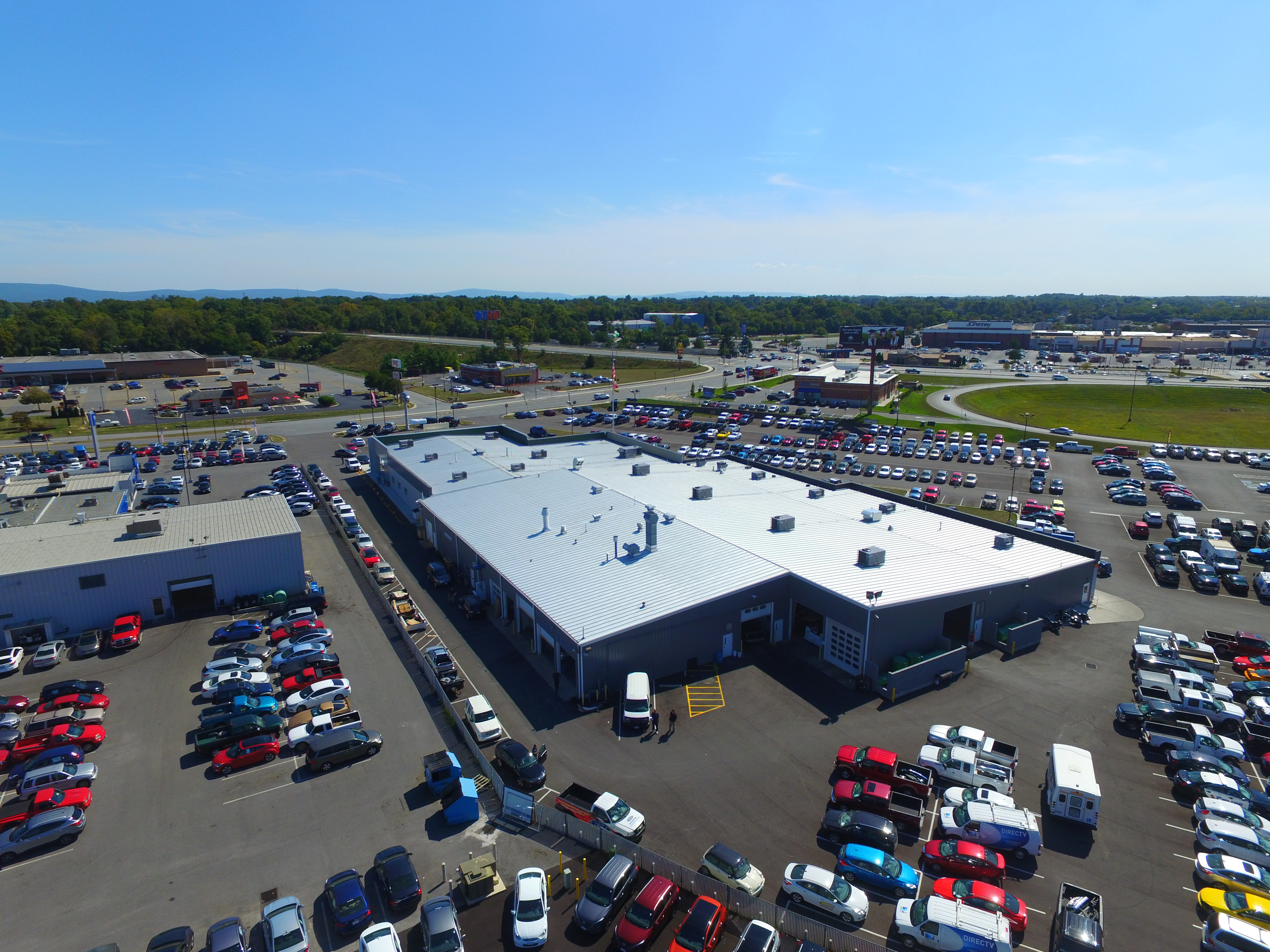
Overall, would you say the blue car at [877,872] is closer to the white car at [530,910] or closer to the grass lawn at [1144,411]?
the white car at [530,910]

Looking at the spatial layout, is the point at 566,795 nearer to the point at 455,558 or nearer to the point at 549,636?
the point at 549,636

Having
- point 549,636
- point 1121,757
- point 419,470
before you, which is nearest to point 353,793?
point 549,636

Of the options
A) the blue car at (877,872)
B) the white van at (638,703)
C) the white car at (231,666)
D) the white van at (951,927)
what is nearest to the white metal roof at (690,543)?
the white van at (638,703)

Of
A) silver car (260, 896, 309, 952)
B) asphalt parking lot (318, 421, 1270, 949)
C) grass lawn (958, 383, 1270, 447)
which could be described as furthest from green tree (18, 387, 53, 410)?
grass lawn (958, 383, 1270, 447)

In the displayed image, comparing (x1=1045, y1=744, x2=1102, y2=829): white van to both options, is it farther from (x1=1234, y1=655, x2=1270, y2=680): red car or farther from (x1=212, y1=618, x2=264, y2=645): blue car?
(x1=212, y1=618, x2=264, y2=645): blue car

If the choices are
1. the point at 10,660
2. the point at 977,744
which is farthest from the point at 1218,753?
the point at 10,660

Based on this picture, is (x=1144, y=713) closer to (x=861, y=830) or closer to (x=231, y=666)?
(x=861, y=830)
